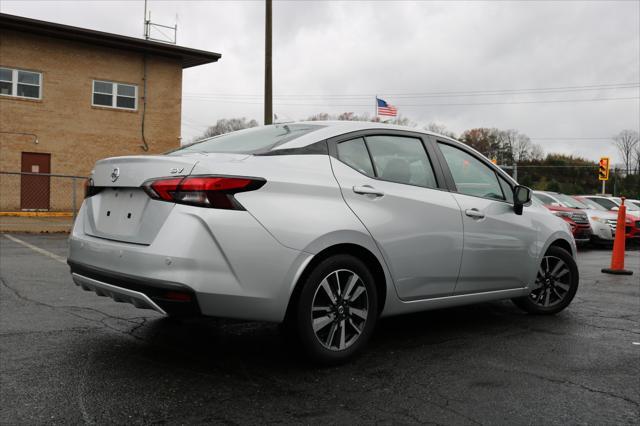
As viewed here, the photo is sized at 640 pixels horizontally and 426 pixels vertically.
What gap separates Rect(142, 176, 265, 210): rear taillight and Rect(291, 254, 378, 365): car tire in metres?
0.72

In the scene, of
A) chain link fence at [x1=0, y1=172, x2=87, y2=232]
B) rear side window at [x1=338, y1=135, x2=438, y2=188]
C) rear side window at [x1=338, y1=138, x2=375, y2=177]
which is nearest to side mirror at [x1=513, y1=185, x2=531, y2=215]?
rear side window at [x1=338, y1=135, x2=438, y2=188]

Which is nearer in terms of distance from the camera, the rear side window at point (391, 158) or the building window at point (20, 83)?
the rear side window at point (391, 158)

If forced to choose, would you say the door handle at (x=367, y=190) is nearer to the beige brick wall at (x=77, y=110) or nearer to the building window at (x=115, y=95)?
the beige brick wall at (x=77, y=110)

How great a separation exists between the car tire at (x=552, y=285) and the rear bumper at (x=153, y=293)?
3.61m

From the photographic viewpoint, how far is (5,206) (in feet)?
70.0

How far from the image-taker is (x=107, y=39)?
76.3 feet

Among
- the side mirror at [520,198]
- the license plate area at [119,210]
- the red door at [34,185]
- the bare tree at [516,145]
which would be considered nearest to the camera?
the license plate area at [119,210]

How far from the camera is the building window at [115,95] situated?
78.3 feet

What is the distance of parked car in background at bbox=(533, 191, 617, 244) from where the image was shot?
15792mm

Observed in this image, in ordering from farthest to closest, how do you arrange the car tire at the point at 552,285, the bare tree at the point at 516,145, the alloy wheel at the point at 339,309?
the bare tree at the point at 516,145, the car tire at the point at 552,285, the alloy wheel at the point at 339,309

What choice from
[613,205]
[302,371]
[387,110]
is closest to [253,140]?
[302,371]

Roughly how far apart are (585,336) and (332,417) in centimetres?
290

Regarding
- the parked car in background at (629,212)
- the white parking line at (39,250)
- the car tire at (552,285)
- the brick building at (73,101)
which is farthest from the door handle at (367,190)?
the brick building at (73,101)

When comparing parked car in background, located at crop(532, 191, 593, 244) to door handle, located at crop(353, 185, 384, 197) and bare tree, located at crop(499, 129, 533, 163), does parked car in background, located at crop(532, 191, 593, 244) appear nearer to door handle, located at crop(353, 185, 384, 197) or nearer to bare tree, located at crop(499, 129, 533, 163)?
door handle, located at crop(353, 185, 384, 197)
